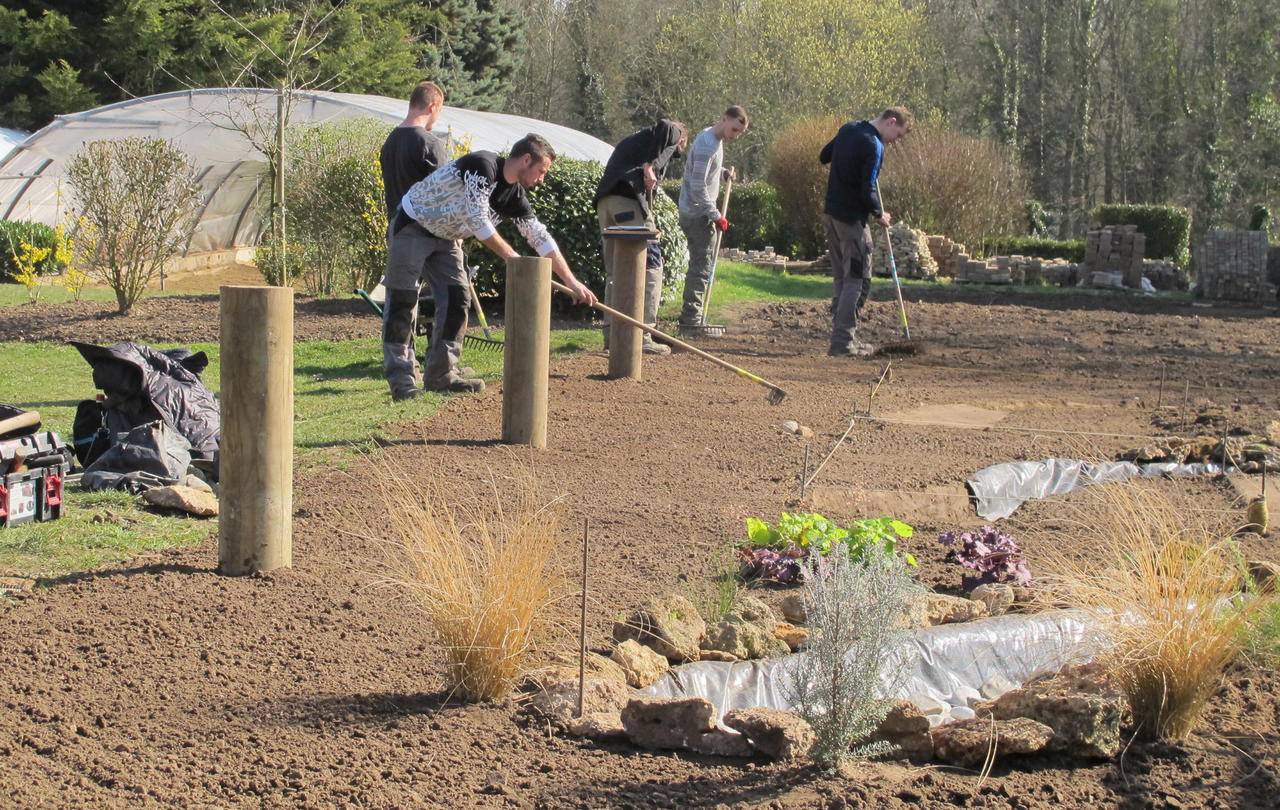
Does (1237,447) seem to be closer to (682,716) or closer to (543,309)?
(543,309)

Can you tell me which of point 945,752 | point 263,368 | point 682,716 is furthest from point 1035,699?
point 263,368

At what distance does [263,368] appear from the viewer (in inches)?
175

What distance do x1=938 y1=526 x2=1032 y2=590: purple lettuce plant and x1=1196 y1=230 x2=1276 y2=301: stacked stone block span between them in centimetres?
1611

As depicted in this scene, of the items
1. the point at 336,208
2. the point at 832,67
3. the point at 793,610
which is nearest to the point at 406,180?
the point at 793,610

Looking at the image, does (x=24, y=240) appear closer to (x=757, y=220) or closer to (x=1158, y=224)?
(x=757, y=220)

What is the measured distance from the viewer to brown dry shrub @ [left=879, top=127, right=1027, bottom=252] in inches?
926

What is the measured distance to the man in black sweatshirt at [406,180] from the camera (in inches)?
321

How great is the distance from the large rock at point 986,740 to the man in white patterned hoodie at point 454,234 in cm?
455

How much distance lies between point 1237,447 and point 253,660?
241 inches

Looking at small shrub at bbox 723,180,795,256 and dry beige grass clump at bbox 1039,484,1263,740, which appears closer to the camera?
dry beige grass clump at bbox 1039,484,1263,740

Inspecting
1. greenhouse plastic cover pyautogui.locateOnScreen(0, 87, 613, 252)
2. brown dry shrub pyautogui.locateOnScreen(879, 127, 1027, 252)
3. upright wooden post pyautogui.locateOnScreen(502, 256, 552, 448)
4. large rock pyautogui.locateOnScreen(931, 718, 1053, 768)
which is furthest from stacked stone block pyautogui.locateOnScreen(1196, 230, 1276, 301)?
large rock pyautogui.locateOnScreen(931, 718, 1053, 768)

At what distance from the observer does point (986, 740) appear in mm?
3432

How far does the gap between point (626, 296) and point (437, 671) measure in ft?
19.3

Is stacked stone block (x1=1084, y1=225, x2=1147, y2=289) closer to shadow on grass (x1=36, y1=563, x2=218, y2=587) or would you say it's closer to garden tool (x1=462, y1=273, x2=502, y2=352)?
garden tool (x1=462, y1=273, x2=502, y2=352)
